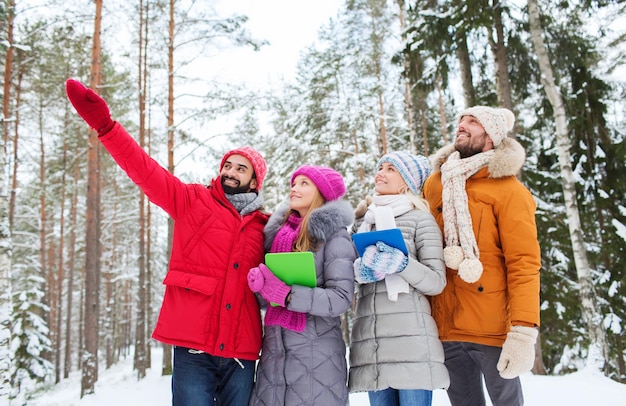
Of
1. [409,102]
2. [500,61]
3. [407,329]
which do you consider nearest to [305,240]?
[407,329]

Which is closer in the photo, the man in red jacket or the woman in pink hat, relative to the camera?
the woman in pink hat

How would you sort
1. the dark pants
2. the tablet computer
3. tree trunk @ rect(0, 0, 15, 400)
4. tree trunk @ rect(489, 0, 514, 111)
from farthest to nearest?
tree trunk @ rect(489, 0, 514, 111), tree trunk @ rect(0, 0, 15, 400), the dark pants, the tablet computer

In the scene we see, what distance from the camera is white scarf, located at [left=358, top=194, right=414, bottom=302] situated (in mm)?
2494

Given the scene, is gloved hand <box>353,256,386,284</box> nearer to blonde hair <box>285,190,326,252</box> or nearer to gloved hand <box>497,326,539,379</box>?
blonde hair <box>285,190,326,252</box>

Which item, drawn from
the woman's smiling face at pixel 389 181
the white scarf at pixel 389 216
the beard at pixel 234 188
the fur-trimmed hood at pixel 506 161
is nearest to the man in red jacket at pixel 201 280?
the beard at pixel 234 188

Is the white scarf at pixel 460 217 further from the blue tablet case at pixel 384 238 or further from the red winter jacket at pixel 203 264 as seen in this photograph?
the red winter jacket at pixel 203 264

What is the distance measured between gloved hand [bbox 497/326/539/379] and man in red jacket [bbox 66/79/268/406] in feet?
4.94

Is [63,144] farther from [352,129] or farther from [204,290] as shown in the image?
[204,290]

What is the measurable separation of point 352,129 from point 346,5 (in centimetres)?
463

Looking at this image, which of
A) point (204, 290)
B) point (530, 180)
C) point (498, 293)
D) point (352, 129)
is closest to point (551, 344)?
point (530, 180)

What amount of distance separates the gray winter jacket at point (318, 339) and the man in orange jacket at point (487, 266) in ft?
2.33

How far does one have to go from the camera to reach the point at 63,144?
57.5 feet

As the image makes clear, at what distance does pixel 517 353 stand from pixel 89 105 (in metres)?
2.88

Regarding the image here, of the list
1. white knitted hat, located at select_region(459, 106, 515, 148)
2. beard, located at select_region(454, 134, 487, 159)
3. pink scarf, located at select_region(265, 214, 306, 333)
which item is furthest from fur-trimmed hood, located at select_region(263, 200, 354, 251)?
white knitted hat, located at select_region(459, 106, 515, 148)
